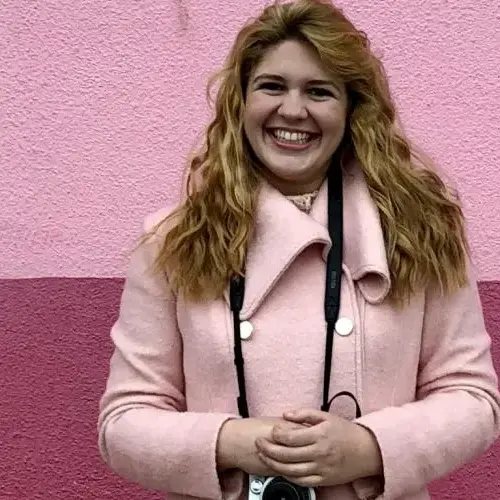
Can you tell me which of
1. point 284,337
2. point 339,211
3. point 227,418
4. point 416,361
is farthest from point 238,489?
point 339,211

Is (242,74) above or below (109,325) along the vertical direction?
above

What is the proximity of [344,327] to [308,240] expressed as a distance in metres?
0.15

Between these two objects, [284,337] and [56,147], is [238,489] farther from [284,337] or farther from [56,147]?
[56,147]

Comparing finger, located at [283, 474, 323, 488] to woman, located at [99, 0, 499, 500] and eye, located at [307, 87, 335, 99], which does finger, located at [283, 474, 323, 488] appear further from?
eye, located at [307, 87, 335, 99]

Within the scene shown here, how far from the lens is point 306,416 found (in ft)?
4.71

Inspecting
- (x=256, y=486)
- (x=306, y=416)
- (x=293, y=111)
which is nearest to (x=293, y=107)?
(x=293, y=111)

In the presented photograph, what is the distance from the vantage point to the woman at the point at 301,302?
4.95ft

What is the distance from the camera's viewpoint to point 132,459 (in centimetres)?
155

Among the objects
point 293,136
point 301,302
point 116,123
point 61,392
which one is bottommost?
point 61,392

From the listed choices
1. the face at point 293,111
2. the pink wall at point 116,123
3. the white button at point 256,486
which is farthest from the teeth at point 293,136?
the pink wall at point 116,123

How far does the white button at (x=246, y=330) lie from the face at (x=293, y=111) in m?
0.24

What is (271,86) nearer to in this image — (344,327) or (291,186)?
(291,186)

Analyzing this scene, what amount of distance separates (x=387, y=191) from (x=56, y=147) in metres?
0.93

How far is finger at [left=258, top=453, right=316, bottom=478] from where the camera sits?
1432 millimetres
